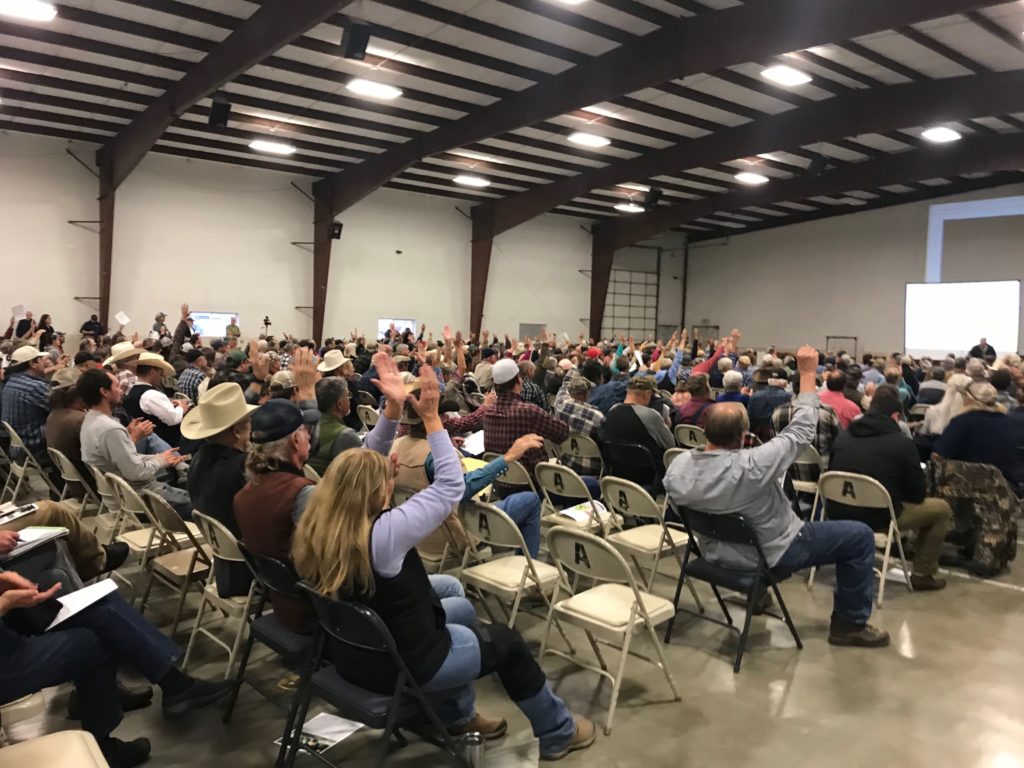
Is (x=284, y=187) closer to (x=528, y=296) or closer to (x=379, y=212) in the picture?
(x=379, y=212)

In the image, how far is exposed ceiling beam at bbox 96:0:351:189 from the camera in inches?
308

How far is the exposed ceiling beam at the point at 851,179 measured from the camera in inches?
532

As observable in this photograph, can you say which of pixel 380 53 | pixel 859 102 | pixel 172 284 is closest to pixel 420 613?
pixel 380 53

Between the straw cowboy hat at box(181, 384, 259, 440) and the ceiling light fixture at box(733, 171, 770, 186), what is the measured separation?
15.8 metres

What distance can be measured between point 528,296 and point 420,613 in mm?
18748

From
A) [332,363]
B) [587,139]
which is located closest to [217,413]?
[332,363]

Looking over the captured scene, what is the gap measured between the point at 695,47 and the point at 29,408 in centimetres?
819

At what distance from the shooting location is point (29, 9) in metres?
8.14

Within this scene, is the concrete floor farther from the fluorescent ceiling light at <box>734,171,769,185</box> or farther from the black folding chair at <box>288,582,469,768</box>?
the fluorescent ceiling light at <box>734,171,769,185</box>

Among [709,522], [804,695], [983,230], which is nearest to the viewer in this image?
[804,695]

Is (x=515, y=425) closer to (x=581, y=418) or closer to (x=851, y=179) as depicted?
(x=581, y=418)

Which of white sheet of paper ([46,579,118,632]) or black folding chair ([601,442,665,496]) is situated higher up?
black folding chair ([601,442,665,496])

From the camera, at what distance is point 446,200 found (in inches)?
741

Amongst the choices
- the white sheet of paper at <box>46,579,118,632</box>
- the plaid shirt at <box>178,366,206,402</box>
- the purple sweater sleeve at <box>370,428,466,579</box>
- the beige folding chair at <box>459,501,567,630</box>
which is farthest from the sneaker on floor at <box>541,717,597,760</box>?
the plaid shirt at <box>178,366,206,402</box>
